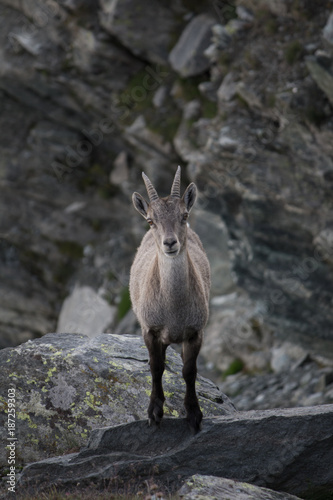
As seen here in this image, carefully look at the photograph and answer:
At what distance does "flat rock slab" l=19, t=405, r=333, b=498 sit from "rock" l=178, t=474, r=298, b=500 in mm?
660

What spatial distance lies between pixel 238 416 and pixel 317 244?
11785 mm

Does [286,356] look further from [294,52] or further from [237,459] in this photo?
[237,459]

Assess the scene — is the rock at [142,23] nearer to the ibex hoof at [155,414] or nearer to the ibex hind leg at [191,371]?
the ibex hind leg at [191,371]

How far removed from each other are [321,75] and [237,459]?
1108 cm

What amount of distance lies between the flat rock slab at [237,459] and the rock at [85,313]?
89.0 ft

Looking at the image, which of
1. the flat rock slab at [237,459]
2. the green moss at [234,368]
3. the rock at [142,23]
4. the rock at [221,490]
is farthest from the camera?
the green moss at [234,368]

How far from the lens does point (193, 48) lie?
2458cm

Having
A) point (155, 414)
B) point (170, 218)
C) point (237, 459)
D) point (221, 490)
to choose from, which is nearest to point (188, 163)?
point (170, 218)

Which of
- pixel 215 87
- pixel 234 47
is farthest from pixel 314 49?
pixel 215 87

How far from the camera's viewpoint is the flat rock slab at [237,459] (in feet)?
30.2

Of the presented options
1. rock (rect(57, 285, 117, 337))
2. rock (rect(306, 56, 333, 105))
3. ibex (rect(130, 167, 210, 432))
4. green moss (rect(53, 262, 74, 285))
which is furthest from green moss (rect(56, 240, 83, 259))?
ibex (rect(130, 167, 210, 432))

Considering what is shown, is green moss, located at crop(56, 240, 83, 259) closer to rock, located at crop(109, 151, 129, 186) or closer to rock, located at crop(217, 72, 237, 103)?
rock, located at crop(109, 151, 129, 186)

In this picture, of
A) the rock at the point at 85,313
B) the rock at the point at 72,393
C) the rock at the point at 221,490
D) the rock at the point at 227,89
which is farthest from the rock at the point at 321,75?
the rock at the point at 85,313

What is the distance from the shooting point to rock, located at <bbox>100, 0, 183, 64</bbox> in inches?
1013
